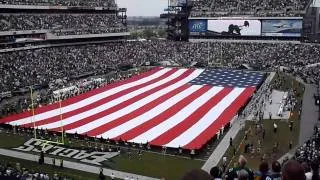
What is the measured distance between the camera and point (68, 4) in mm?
57781

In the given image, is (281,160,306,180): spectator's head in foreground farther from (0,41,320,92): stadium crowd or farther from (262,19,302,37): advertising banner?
(262,19,302,37): advertising banner

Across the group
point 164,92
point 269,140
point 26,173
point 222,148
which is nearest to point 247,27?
point 164,92

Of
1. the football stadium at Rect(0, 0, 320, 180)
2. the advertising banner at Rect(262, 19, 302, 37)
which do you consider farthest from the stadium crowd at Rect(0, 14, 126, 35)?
the advertising banner at Rect(262, 19, 302, 37)

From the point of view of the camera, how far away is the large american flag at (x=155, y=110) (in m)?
25.9

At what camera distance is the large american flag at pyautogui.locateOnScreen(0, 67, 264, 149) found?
84.9 ft

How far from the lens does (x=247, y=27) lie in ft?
203

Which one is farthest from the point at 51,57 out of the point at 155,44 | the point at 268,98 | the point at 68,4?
the point at 268,98

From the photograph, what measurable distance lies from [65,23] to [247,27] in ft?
81.6

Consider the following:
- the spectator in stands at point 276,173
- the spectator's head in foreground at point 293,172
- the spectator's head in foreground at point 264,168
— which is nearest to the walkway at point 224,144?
the spectator in stands at point 276,173

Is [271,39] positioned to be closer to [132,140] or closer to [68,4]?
[68,4]

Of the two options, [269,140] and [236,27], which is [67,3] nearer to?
[236,27]

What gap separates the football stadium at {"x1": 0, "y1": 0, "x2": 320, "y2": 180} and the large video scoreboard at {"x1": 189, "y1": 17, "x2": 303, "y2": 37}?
139 millimetres

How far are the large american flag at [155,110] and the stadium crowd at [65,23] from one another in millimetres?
13866

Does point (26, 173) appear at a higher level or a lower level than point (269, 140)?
higher
